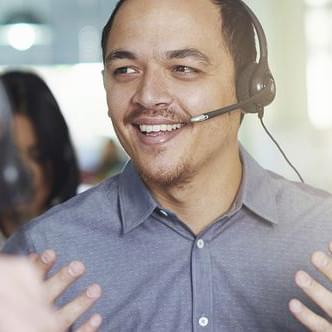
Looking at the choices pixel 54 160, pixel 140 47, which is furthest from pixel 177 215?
pixel 54 160

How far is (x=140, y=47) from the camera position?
1.07 meters

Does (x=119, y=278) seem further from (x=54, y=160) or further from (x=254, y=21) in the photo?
(x=54, y=160)

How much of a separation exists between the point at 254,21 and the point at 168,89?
0.18 metres

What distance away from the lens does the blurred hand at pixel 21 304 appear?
11.9 inches

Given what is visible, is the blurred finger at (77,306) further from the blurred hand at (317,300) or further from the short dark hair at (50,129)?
the short dark hair at (50,129)

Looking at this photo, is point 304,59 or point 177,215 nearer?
point 177,215

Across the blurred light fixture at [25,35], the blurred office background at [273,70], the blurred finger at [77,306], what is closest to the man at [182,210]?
the blurred finger at [77,306]

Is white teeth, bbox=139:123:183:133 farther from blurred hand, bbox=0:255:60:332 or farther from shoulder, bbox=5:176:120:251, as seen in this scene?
blurred hand, bbox=0:255:60:332

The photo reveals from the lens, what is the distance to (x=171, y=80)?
1.06 meters

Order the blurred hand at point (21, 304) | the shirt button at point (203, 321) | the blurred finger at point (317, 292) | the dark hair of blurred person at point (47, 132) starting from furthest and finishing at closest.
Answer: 1. the dark hair of blurred person at point (47, 132)
2. the shirt button at point (203, 321)
3. the blurred finger at point (317, 292)
4. the blurred hand at point (21, 304)

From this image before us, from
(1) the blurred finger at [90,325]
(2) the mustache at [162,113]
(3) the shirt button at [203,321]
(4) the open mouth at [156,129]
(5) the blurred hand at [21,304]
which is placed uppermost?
(5) the blurred hand at [21,304]

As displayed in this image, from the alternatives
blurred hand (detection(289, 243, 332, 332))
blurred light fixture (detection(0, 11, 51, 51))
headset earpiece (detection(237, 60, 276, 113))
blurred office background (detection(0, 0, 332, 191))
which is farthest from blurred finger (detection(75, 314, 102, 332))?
blurred light fixture (detection(0, 11, 51, 51))

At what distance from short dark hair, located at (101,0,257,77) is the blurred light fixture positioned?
3338 millimetres

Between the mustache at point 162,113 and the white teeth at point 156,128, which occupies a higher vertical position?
the mustache at point 162,113
